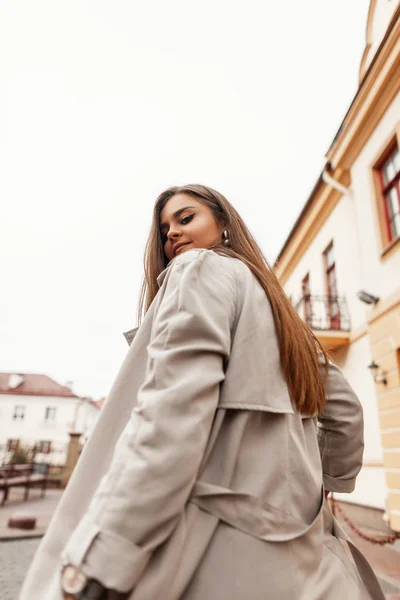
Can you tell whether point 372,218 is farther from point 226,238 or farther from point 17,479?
point 17,479

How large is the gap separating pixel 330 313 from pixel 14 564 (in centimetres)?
860

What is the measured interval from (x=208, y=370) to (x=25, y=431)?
46.6 m

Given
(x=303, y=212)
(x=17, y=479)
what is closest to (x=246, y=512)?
(x=303, y=212)

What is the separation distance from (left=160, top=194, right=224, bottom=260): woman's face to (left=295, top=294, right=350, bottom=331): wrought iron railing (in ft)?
28.1

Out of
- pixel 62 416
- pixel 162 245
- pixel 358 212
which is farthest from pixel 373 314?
pixel 62 416

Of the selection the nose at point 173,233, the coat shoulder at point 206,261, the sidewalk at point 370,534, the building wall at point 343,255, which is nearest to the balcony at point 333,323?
the building wall at point 343,255

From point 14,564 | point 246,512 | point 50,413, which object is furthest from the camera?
point 50,413

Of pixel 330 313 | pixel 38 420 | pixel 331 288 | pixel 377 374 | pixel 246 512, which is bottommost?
pixel 38 420

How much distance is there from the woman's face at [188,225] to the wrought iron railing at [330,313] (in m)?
8.56

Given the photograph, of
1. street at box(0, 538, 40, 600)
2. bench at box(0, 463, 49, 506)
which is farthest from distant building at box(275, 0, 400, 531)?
bench at box(0, 463, 49, 506)

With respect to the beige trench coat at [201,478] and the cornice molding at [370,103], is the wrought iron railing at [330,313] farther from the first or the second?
the beige trench coat at [201,478]

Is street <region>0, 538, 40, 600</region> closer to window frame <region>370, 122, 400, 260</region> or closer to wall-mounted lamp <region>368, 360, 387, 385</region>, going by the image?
wall-mounted lamp <region>368, 360, 387, 385</region>

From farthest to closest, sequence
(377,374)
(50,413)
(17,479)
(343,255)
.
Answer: (50,413) → (17,479) → (343,255) → (377,374)

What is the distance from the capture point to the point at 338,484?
137cm
